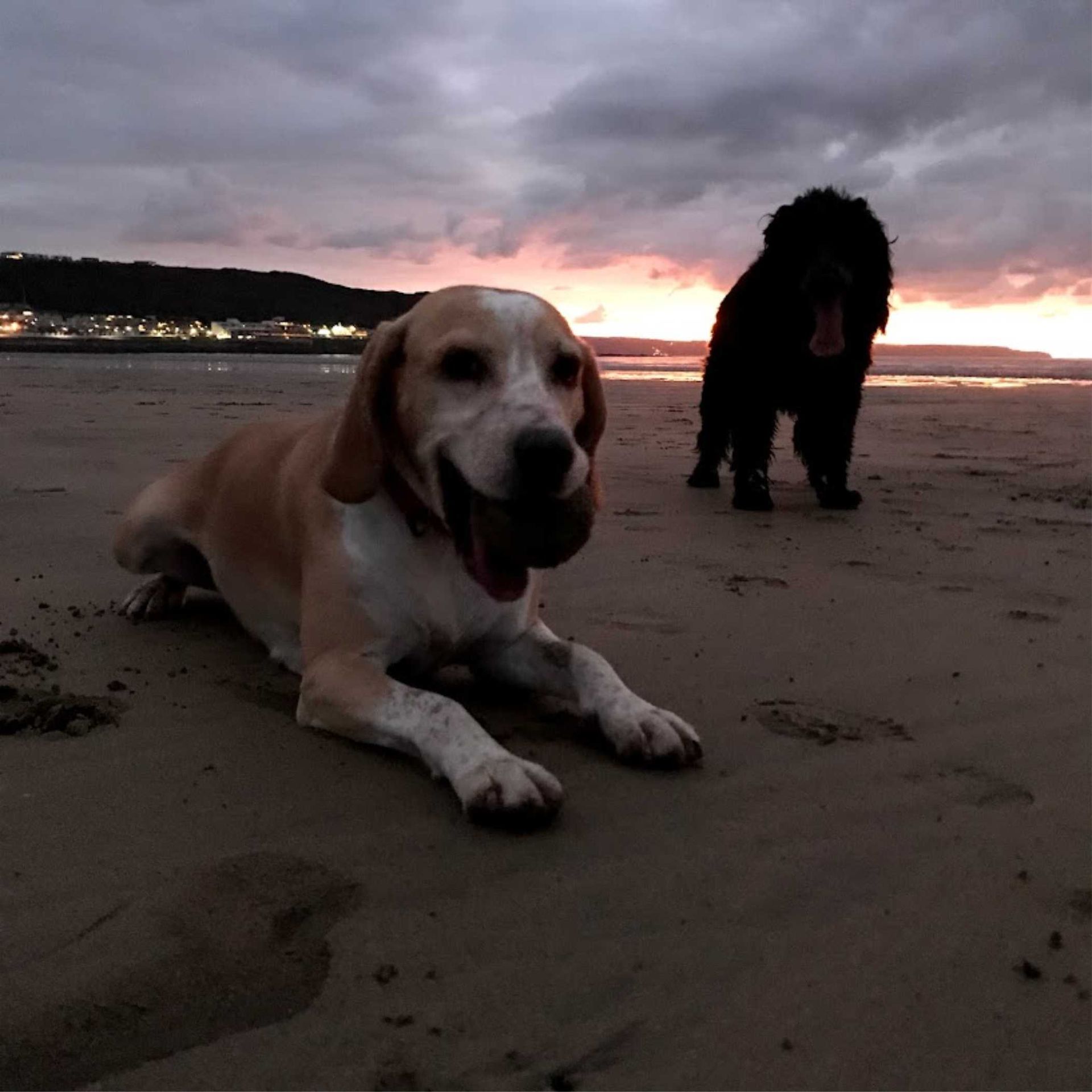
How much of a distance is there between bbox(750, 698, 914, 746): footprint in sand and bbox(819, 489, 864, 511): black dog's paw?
151 inches

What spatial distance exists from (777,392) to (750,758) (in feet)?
15.2

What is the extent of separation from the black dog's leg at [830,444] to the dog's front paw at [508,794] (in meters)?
4.80

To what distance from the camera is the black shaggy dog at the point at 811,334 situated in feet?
21.5

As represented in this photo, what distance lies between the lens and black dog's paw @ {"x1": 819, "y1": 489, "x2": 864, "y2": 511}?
6.60 meters

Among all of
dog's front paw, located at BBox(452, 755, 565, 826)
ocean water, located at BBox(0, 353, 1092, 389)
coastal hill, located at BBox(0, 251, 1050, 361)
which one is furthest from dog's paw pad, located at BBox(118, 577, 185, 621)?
coastal hill, located at BBox(0, 251, 1050, 361)

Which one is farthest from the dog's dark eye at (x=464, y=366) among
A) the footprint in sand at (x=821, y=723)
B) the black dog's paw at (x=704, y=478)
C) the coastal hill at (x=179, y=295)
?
the coastal hill at (x=179, y=295)

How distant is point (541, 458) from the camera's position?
236 cm

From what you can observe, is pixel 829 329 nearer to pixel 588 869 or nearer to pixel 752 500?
pixel 752 500

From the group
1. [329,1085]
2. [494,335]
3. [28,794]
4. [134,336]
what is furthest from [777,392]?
[134,336]

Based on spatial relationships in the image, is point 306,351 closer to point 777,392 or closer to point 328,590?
point 777,392

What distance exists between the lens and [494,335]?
2.69 m

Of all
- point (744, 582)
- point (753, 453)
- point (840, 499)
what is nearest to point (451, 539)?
point (744, 582)

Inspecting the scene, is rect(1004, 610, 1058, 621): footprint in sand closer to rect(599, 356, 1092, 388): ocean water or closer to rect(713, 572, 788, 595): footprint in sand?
rect(713, 572, 788, 595): footprint in sand

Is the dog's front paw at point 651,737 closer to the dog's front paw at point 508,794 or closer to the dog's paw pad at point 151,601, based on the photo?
the dog's front paw at point 508,794
